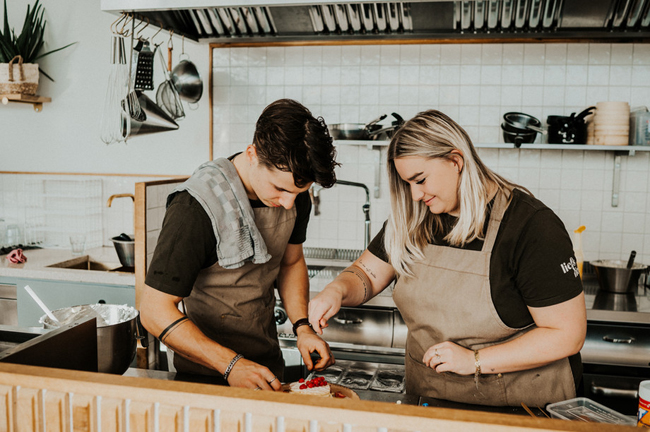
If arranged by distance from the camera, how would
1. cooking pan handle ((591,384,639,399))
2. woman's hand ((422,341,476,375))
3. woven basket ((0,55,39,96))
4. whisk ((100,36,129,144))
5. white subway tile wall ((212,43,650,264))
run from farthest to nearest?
whisk ((100,36,129,144)) < woven basket ((0,55,39,96)) < white subway tile wall ((212,43,650,264)) < cooking pan handle ((591,384,639,399)) < woman's hand ((422,341,476,375))

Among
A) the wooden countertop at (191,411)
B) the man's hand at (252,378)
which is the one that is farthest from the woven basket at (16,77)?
the wooden countertop at (191,411)

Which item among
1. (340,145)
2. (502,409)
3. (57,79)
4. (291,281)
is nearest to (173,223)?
(291,281)

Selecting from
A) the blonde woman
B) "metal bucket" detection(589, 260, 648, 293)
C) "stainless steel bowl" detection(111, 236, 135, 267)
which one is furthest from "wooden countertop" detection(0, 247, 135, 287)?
"metal bucket" detection(589, 260, 648, 293)

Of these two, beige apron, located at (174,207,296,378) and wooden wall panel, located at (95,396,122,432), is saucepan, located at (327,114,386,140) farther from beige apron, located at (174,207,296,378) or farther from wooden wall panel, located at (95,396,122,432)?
A: wooden wall panel, located at (95,396,122,432)

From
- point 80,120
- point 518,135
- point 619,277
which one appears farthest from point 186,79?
point 619,277

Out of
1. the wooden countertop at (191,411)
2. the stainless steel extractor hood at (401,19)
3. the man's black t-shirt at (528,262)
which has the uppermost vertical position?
the stainless steel extractor hood at (401,19)

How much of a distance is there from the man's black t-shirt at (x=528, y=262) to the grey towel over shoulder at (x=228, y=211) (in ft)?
2.19

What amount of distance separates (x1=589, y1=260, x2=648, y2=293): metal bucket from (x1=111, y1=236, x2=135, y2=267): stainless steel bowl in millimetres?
2664

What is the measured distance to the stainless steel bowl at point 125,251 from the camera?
3338 mm

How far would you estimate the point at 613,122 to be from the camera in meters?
2.96

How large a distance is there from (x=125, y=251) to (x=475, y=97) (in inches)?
92.6

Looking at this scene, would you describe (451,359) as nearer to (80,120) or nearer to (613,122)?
(613,122)

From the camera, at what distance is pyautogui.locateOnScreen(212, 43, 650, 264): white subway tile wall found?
323cm

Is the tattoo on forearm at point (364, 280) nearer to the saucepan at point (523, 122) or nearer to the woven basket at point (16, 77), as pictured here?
the saucepan at point (523, 122)
